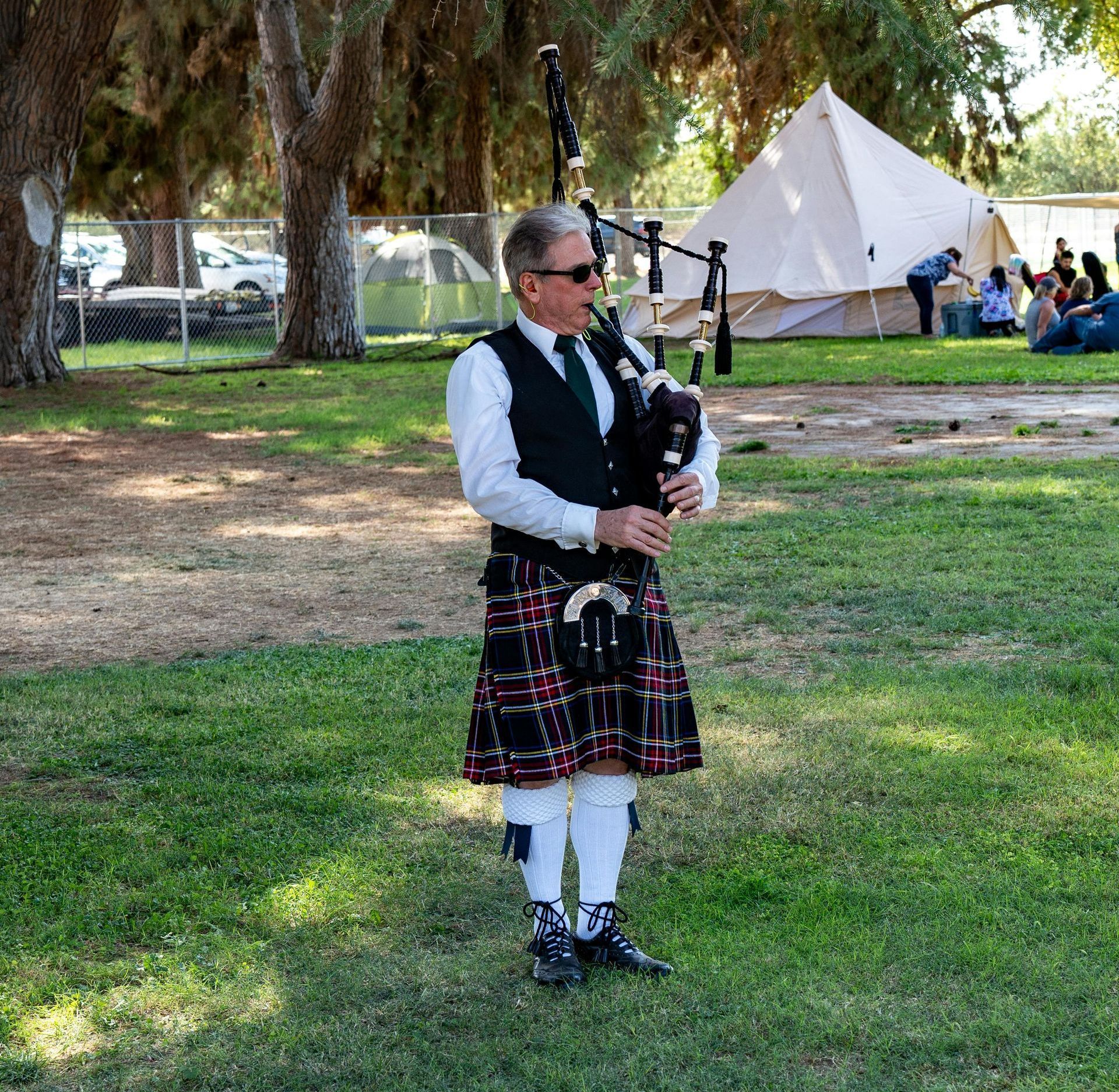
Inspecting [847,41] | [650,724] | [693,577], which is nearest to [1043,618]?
[693,577]

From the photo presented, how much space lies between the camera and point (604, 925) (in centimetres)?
322

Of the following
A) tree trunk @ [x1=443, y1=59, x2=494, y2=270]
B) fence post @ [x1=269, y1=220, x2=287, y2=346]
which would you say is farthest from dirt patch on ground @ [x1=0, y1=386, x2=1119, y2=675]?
tree trunk @ [x1=443, y1=59, x2=494, y2=270]

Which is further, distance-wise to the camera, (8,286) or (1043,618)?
(8,286)

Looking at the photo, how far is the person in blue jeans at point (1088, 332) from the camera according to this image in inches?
647

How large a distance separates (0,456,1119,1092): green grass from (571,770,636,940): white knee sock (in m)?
0.21

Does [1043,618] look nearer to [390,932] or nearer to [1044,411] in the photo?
[390,932]

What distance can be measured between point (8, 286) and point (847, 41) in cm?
1331

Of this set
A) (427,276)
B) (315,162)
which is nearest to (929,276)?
(427,276)

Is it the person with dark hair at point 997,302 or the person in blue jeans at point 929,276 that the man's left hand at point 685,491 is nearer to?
the person with dark hair at point 997,302

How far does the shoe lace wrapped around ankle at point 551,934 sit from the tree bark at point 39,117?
44.4 feet

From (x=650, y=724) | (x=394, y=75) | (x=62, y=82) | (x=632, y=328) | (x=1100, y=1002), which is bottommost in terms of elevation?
(x=1100, y=1002)

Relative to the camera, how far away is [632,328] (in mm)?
20688

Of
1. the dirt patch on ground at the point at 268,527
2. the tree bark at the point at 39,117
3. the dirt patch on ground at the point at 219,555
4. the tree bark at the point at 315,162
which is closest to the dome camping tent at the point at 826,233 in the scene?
the tree bark at the point at 315,162

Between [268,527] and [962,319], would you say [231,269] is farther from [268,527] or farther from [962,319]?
[268,527]
